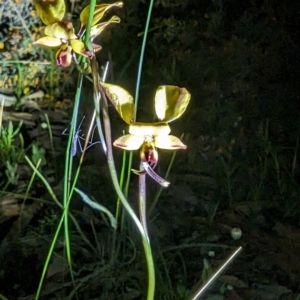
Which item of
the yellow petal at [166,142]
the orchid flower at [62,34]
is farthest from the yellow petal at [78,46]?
the yellow petal at [166,142]

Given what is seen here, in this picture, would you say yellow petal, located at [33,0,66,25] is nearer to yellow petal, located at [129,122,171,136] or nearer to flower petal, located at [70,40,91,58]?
flower petal, located at [70,40,91,58]

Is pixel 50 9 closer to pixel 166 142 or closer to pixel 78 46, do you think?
pixel 78 46

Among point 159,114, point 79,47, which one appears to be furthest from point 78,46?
point 159,114

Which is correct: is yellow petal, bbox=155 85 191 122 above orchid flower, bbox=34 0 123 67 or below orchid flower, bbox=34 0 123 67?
below

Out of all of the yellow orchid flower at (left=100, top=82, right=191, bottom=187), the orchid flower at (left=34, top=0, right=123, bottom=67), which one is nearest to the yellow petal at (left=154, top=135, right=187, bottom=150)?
the yellow orchid flower at (left=100, top=82, right=191, bottom=187)

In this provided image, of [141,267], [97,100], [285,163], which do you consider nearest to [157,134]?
[97,100]
